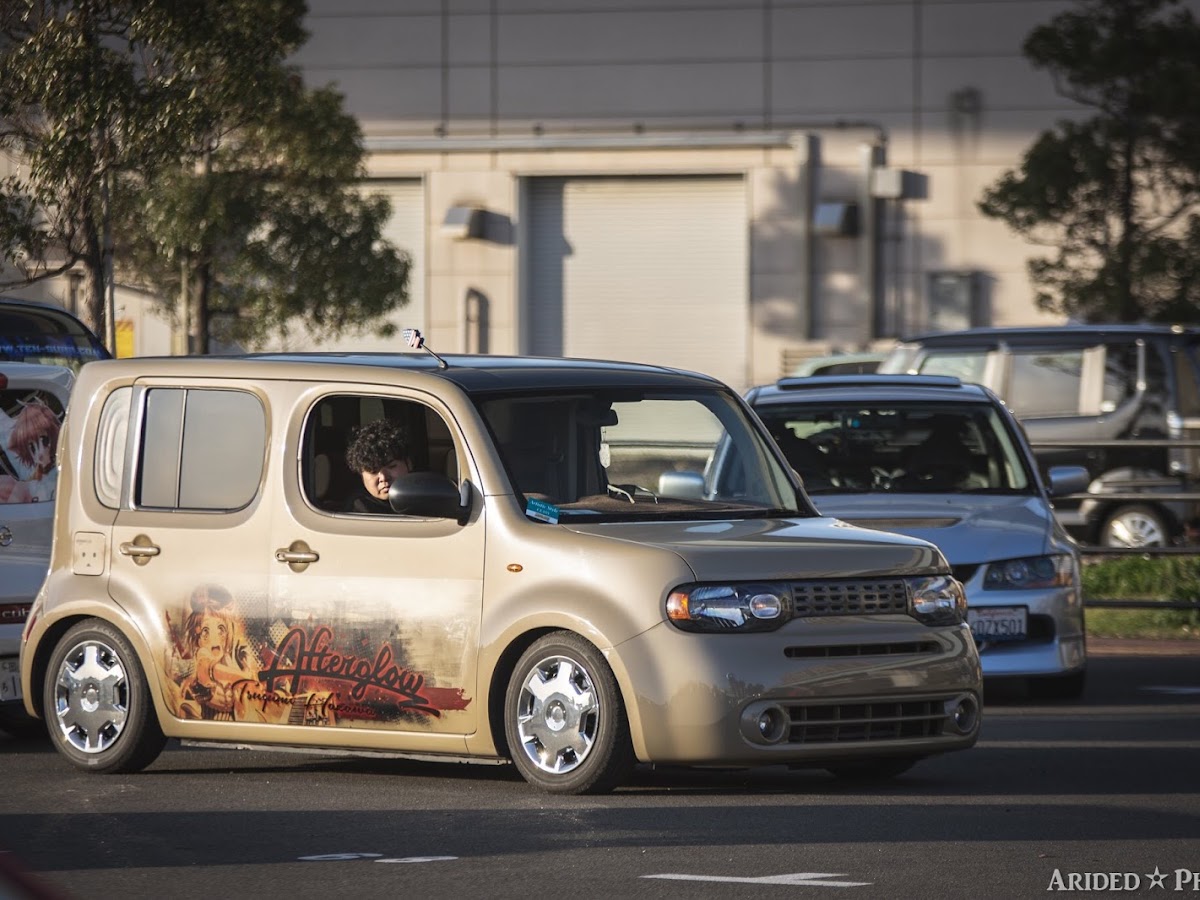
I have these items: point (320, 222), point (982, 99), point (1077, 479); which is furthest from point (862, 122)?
point (1077, 479)

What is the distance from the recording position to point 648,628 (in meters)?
8.26

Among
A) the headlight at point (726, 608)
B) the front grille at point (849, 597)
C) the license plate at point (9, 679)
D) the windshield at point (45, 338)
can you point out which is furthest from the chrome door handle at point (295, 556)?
the windshield at point (45, 338)

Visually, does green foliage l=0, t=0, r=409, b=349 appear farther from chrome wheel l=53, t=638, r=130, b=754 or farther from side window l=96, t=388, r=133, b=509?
chrome wheel l=53, t=638, r=130, b=754

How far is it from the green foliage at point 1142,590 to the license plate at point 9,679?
8526 mm

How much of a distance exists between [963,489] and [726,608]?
479 centimetres

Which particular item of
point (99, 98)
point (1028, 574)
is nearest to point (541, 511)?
point (1028, 574)

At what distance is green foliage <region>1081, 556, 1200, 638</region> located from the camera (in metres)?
16.5

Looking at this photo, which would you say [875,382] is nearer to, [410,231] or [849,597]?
[849,597]

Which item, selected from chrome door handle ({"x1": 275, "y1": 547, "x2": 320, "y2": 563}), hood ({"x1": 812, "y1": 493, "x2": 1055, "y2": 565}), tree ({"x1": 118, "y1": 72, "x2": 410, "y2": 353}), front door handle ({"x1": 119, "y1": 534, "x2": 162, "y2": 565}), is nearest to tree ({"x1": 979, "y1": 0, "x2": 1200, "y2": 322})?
tree ({"x1": 118, "y1": 72, "x2": 410, "y2": 353})

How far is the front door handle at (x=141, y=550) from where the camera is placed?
9438 mm

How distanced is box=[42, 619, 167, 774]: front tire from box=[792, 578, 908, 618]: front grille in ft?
8.95

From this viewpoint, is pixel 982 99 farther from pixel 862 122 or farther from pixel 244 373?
pixel 244 373

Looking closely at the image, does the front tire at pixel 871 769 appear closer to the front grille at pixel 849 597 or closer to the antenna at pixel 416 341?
the front grille at pixel 849 597

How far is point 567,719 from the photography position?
8430 millimetres
